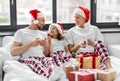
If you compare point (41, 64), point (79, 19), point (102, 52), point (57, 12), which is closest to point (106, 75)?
point (102, 52)

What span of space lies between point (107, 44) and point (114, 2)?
0.75m

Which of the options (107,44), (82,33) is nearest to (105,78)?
(82,33)

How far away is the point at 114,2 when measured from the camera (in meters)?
3.96

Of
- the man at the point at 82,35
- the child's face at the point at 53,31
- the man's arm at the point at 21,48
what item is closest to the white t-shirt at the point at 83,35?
the man at the point at 82,35

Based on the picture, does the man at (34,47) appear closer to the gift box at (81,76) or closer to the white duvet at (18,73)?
the white duvet at (18,73)

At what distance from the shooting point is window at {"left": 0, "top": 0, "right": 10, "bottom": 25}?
3479mm

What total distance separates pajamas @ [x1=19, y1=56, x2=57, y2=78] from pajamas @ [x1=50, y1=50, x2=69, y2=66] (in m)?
0.06

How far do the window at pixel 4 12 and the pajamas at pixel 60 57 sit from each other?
1.02 m

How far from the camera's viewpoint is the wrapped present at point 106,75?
2.02 meters

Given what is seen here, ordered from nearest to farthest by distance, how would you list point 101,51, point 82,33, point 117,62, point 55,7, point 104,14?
point 101,51 < point 117,62 < point 82,33 < point 55,7 < point 104,14

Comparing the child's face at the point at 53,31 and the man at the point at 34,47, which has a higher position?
the child's face at the point at 53,31

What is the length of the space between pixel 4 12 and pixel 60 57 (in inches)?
47.4

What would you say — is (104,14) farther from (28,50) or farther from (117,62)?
(28,50)

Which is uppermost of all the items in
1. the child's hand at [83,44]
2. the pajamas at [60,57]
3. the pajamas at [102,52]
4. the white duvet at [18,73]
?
the child's hand at [83,44]
